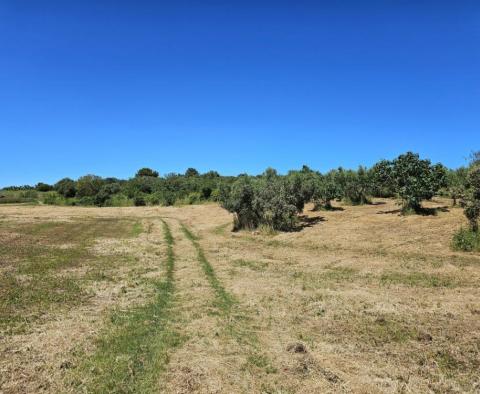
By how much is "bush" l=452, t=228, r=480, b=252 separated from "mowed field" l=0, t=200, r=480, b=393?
25.5 inches

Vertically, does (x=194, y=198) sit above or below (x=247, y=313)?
above

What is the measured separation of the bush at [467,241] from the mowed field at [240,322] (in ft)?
2.12

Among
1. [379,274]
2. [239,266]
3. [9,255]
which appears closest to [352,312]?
[379,274]

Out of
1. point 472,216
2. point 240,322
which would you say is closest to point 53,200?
point 472,216

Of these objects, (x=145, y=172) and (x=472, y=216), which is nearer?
(x=472, y=216)

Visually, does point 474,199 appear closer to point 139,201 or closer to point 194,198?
point 194,198

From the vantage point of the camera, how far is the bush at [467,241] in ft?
70.9

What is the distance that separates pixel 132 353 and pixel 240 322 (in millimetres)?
3330

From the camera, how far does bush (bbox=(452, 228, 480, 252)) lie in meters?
21.6

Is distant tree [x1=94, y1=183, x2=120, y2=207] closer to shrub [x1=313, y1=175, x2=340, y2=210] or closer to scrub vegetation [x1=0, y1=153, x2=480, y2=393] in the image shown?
shrub [x1=313, y1=175, x2=340, y2=210]

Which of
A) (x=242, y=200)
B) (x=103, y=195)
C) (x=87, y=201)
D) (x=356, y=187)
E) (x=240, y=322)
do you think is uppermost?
(x=103, y=195)

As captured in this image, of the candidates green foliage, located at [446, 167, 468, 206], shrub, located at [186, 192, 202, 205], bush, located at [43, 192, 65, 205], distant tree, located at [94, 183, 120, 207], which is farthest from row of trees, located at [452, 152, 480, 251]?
bush, located at [43, 192, 65, 205]

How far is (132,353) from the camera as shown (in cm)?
873

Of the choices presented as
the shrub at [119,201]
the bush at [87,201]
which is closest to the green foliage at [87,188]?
the bush at [87,201]
